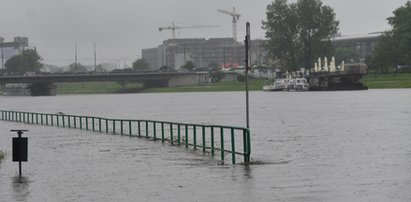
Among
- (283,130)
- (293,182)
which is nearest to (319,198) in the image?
(293,182)

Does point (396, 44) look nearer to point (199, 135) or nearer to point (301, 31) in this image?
point (301, 31)

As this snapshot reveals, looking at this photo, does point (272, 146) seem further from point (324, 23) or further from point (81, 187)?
point (324, 23)

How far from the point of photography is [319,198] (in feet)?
57.6

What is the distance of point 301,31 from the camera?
195875 mm

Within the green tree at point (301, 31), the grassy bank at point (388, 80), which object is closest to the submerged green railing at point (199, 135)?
the grassy bank at point (388, 80)

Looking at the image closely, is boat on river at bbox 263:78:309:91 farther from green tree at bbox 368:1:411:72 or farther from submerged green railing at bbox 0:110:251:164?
submerged green railing at bbox 0:110:251:164

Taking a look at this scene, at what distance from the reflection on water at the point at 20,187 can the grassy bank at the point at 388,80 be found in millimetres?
→ 128412

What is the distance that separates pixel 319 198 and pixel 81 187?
7.08 meters

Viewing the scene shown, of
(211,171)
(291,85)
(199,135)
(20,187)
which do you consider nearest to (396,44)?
(291,85)

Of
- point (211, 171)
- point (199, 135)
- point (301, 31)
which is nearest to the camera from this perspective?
point (211, 171)

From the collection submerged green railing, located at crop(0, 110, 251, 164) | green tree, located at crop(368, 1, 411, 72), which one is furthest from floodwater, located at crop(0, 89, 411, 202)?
green tree, located at crop(368, 1, 411, 72)

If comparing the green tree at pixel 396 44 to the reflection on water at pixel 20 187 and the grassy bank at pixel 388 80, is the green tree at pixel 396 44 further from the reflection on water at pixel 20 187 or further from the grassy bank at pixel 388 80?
the reflection on water at pixel 20 187

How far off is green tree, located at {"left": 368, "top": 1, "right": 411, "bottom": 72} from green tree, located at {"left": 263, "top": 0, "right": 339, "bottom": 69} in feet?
60.8

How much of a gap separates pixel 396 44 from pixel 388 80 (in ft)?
42.6
